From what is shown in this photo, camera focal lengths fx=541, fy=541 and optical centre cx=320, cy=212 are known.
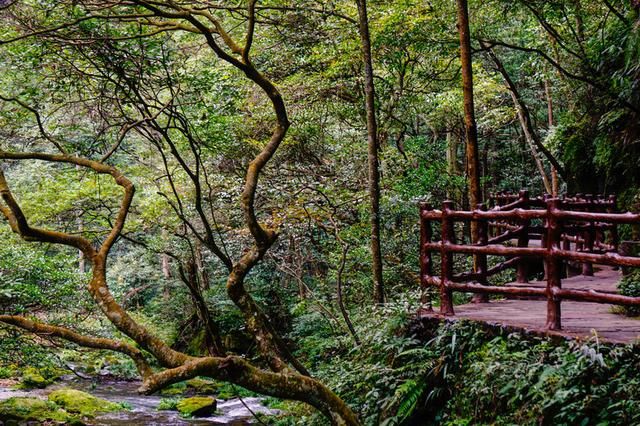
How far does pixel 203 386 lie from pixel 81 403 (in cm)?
417

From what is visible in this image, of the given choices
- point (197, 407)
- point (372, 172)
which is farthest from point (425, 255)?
point (197, 407)

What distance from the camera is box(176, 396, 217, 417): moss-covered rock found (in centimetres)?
1426

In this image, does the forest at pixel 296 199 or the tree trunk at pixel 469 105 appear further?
the tree trunk at pixel 469 105

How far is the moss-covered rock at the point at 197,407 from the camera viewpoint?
14258 mm

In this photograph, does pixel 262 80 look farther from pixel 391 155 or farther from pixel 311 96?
pixel 391 155

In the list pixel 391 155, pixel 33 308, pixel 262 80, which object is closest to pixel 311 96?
pixel 391 155

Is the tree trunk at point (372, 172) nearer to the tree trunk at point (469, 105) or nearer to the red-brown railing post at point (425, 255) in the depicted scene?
the tree trunk at point (469, 105)

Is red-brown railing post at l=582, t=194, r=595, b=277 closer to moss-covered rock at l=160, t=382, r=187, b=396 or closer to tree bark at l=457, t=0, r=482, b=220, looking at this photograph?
tree bark at l=457, t=0, r=482, b=220

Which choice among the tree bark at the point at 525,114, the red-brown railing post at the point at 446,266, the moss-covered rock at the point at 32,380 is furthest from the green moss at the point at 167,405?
the tree bark at the point at 525,114

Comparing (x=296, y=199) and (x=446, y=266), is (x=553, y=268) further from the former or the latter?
(x=296, y=199)

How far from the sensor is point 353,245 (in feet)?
40.0

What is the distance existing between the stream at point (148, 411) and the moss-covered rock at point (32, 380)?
9.9 inches

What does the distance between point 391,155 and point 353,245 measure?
156 inches

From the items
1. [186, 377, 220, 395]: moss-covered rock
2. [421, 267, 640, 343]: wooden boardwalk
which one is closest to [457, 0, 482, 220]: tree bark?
[421, 267, 640, 343]: wooden boardwalk
